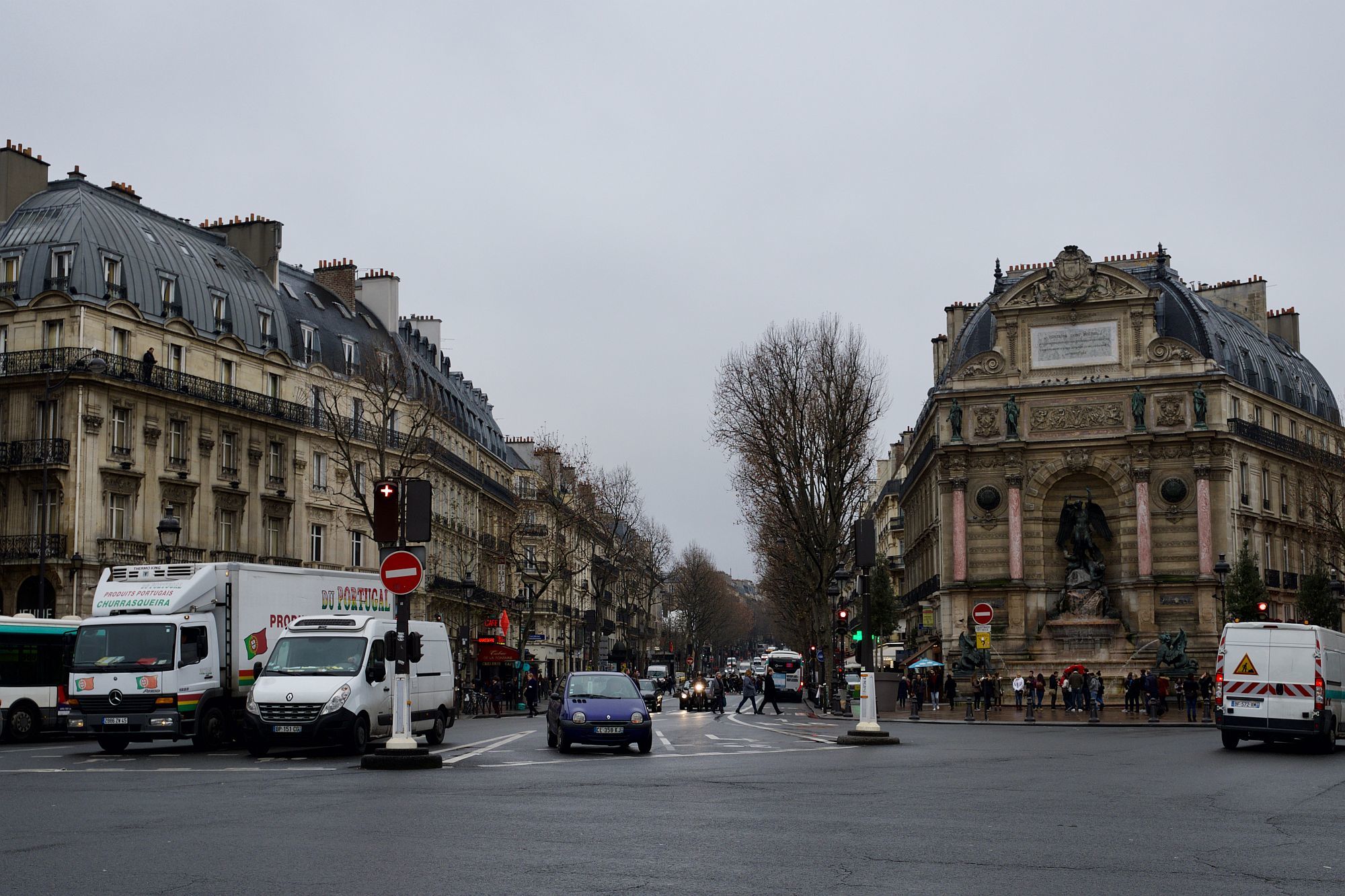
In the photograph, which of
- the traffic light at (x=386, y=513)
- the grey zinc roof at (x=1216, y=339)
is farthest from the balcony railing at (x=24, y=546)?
the grey zinc roof at (x=1216, y=339)

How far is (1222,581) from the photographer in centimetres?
5091

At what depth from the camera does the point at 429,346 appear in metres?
74.4

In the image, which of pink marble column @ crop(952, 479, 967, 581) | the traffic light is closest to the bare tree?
pink marble column @ crop(952, 479, 967, 581)

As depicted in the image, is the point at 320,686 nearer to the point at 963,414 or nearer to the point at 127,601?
the point at 127,601

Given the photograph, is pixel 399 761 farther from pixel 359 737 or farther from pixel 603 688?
pixel 603 688

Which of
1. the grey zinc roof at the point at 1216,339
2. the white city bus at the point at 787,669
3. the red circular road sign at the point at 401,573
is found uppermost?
the grey zinc roof at the point at 1216,339

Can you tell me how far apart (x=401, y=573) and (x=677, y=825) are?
711 cm

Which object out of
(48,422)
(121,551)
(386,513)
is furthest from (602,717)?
(48,422)

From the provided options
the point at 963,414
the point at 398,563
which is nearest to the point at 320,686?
the point at 398,563

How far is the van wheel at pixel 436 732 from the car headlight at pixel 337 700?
3774mm

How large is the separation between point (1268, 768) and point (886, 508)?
10017 cm

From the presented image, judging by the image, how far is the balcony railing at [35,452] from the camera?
1791 inches

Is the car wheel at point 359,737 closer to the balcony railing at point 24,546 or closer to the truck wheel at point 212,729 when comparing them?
the truck wheel at point 212,729

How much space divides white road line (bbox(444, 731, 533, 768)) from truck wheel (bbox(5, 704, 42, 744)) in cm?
994
